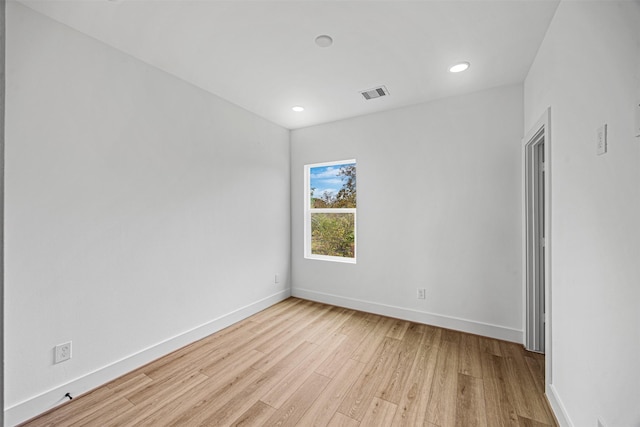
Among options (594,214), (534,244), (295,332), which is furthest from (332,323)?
(594,214)

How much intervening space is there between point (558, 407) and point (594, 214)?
1294mm

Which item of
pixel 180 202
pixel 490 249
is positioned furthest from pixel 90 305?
pixel 490 249

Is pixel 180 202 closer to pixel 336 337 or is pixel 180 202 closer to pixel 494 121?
pixel 336 337

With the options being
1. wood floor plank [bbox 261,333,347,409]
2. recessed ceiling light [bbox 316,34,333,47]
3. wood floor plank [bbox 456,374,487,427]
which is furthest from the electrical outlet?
recessed ceiling light [bbox 316,34,333,47]

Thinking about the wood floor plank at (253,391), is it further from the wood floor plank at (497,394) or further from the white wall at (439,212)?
the wood floor plank at (497,394)

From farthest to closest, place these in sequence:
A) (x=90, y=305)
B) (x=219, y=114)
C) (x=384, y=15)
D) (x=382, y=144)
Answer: (x=382, y=144)
(x=219, y=114)
(x=90, y=305)
(x=384, y=15)

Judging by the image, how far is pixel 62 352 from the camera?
1939 millimetres

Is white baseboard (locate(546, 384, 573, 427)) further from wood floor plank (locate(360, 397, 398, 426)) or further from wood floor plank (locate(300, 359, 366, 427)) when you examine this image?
wood floor plank (locate(300, 359, 366, 427))

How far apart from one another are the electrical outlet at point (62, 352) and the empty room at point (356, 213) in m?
0.03

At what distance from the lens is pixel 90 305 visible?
2086 millimetres

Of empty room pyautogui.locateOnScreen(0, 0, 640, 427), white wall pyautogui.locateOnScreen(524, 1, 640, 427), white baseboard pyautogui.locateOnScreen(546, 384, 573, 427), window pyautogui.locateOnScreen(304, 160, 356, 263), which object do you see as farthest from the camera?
window pyautogui.locateOnScreen(304, 160, 356, 263)

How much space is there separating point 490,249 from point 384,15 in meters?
2.38

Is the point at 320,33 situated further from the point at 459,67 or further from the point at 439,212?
the point at 439,212

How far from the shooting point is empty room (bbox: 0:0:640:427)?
4.99 feet
